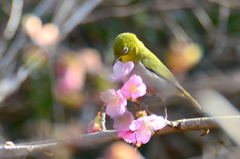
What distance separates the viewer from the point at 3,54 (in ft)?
15.2

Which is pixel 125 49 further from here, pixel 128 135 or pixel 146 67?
pixel 128 135

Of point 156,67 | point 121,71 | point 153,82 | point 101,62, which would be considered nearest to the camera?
point 121,71

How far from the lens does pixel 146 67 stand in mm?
2787

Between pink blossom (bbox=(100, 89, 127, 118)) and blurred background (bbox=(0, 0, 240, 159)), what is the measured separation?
2.40m

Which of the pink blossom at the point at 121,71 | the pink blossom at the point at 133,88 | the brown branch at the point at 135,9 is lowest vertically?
the pink blossom at the point at 133,88

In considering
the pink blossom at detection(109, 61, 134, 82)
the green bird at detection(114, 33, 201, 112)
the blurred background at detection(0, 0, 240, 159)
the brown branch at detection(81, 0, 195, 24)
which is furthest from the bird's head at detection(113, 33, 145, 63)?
the brown branch at detection(81, 0, 195, 24)

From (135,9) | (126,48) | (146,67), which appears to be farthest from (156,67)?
(135,9)

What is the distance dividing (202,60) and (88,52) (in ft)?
5.44

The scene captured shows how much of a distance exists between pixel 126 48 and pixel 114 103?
3.20 feet

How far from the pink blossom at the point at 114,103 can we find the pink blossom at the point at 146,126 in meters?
0.08

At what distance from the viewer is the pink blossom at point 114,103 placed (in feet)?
5.79

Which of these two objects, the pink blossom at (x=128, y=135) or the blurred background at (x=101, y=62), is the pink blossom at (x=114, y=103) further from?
the blurred background at (x=101, y=62)

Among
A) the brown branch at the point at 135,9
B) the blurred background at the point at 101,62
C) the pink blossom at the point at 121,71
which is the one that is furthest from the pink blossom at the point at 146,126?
the brown branch at the point at 135,9

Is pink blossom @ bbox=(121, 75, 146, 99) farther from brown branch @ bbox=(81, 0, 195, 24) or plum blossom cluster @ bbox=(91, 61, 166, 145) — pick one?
brown branch @ bbox=(81, 0, 195, 24)
